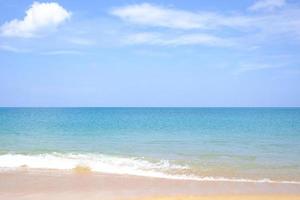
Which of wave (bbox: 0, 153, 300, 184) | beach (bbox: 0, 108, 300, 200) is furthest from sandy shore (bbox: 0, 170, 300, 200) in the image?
wave (bbox: 0, 153, 300, 184)

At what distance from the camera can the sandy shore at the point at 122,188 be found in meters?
10.9

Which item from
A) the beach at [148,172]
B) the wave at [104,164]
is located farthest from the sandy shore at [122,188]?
the wave at [104,164]

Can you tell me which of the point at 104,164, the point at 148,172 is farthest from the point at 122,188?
the point at 104,164

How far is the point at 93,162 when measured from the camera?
56.6ft

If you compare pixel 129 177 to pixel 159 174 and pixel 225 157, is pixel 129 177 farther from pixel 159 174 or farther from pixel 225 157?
pixel 225 157

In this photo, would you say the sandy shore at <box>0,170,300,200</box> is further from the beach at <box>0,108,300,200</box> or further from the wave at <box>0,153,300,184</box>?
the wave at <box>0,153,300,184</box>

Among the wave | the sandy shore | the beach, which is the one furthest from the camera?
the wave

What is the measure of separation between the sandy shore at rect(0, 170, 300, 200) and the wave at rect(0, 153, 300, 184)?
0.89 metres

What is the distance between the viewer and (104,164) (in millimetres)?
16859

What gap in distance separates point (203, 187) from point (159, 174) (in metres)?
2.65

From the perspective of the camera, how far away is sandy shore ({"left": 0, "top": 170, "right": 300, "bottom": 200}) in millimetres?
10859

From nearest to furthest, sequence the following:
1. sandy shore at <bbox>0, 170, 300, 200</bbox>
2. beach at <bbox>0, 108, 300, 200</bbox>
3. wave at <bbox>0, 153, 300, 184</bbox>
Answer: sandy shore at <bbox>0, 170, 300, 200</bbox>, beach at <bbox>0, 108, 300, 200</bbox>, wave at <bbox>0, 153, 300, 184</bbox>

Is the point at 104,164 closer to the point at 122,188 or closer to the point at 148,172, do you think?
the point at 148,172

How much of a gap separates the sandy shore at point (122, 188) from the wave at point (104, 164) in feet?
2.92
